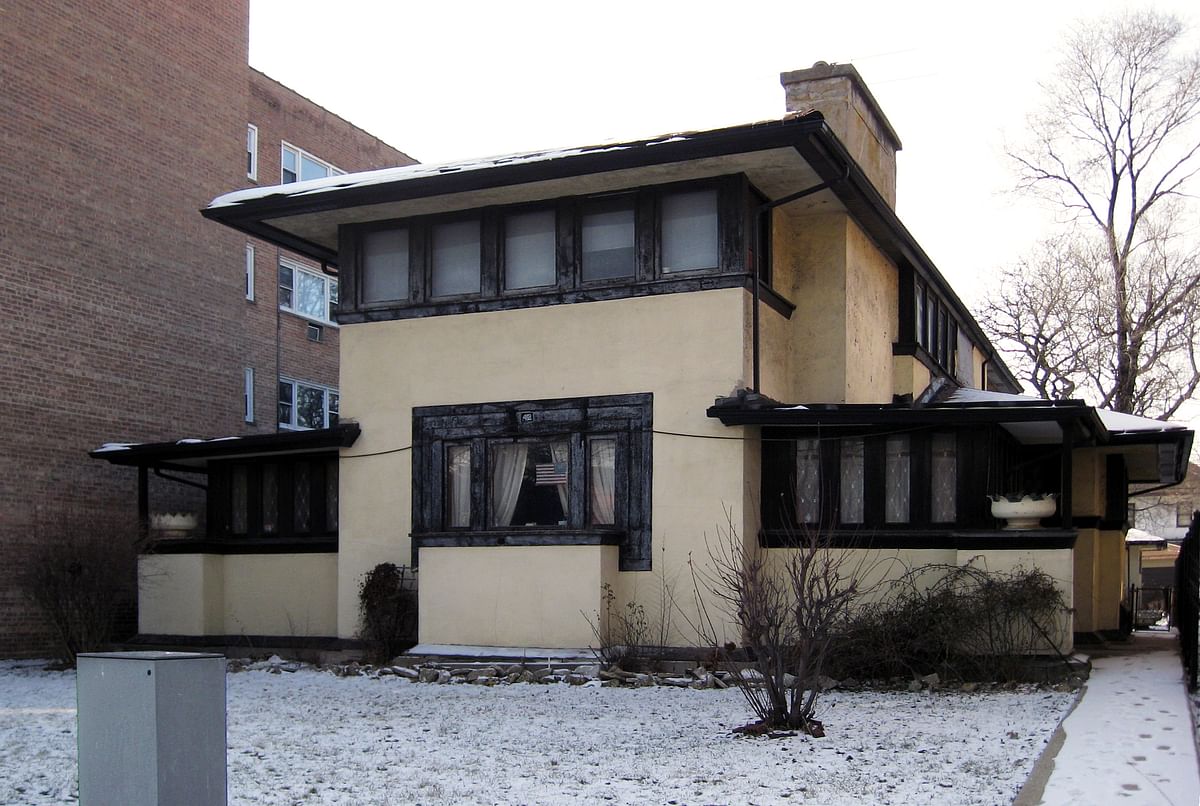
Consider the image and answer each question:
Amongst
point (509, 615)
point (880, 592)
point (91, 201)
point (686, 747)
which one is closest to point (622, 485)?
point (509, 615)

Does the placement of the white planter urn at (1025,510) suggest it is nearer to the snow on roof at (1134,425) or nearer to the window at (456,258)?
the snow on roof at (1134,425)

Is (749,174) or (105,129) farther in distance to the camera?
(105,129)

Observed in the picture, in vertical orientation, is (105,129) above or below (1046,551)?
above

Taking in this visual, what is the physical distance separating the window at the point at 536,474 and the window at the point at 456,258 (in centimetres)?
157

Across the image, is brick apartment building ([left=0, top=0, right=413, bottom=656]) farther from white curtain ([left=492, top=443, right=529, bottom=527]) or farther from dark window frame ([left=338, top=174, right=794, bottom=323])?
white curtain ([left=492, top=443, right=529, bottom=527])

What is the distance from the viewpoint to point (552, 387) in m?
16.2

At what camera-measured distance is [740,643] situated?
15.0 meters

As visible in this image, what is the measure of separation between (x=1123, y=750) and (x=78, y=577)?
13.5 meters

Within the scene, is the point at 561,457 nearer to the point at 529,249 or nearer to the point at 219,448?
the point at 529,249

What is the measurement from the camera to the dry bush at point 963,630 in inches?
532

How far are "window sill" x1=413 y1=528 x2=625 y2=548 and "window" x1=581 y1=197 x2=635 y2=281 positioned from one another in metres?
3.13

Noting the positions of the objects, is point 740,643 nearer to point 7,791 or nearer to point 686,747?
point 686,747

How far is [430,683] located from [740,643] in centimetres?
350

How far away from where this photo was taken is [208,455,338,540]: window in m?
18.3
